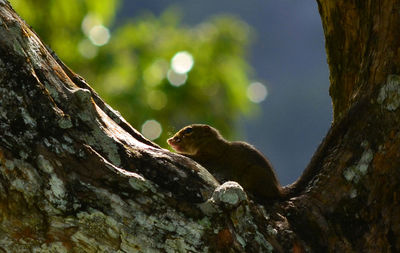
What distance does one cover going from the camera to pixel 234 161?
444 centimetres

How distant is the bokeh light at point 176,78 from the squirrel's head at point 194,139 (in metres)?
5.57

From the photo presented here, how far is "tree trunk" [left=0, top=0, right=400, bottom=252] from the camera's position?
2730 mm

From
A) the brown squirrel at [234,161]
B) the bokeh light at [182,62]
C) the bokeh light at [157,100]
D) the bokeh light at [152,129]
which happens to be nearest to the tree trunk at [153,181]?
the brown squirrel at [234,161]

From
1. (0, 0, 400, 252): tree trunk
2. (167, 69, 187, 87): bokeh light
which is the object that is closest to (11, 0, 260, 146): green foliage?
(167, 69, 187, 87): bokeh light

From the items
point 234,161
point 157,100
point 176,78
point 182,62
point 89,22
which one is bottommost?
point 234,161

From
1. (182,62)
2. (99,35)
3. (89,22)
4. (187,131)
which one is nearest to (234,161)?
(187,131)

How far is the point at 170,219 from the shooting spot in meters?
2.85

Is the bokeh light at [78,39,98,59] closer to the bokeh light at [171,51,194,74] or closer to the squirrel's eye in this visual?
the bokeh light at [171,51,194,74]

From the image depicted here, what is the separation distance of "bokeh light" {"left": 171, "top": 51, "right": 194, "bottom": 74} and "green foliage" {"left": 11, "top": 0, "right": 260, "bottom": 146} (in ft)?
0.18

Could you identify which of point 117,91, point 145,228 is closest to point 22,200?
point 145,228

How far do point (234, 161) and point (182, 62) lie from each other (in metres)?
7.54

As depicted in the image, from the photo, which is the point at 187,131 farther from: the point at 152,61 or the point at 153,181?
the point at 152,61

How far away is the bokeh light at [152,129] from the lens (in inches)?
392

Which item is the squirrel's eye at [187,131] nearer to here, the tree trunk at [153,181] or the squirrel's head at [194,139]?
the squirrel's head at [194,139]
